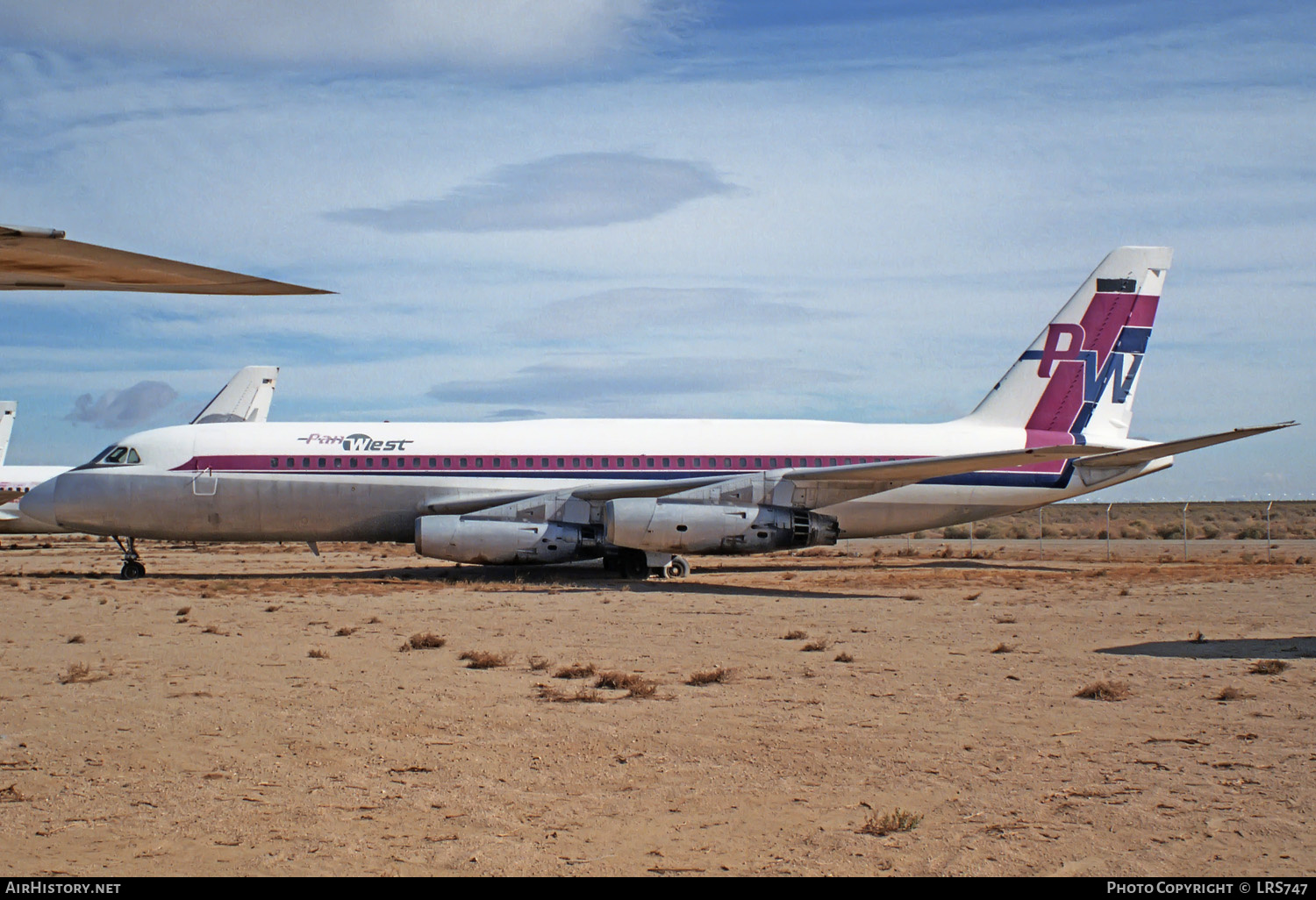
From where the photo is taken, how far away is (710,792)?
7.06m

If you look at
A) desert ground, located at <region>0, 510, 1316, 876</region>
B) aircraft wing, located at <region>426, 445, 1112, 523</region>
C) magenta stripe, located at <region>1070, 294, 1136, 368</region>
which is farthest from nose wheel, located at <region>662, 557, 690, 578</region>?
magenta stripe, located at <region>1070, 294, 1136, 368</region>

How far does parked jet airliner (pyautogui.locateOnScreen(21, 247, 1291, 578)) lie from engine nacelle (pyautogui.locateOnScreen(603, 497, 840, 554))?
34 mm

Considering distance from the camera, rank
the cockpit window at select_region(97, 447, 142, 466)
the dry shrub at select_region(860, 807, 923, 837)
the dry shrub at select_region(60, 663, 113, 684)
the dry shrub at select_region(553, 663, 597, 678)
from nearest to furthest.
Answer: the dry shrub at select_region(860, 807, 923, 837) < the dry shrub at select_region(60, 663, 113, 684) < the dry shrub at select_region(553, 663, 597, 678) < the cockpit window at select_region(97, 447, 142, 466)

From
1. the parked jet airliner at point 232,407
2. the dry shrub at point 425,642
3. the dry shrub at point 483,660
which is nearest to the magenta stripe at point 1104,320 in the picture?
the dry shrub at point 425,642

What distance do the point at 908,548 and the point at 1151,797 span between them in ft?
111

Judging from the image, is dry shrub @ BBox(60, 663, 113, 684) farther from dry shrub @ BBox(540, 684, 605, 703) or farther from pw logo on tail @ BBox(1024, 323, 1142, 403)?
pw logo on tail @ BBox(1024, 323, 1142, 403)

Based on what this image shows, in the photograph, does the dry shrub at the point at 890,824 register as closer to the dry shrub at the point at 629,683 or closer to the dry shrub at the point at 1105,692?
the dry shrub at the point at 629,683

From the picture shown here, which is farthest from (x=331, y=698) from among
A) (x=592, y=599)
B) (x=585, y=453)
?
(x=585, y=453)

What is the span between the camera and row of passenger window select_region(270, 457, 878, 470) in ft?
78.7

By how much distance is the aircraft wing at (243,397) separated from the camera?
1704 inches

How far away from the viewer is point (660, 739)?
8.55 metres

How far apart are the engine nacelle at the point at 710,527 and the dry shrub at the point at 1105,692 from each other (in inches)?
444

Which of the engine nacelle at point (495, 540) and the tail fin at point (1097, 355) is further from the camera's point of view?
the tail fin at point (1097, 355)

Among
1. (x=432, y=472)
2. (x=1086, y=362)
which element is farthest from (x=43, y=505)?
(x=1086, y=362)
